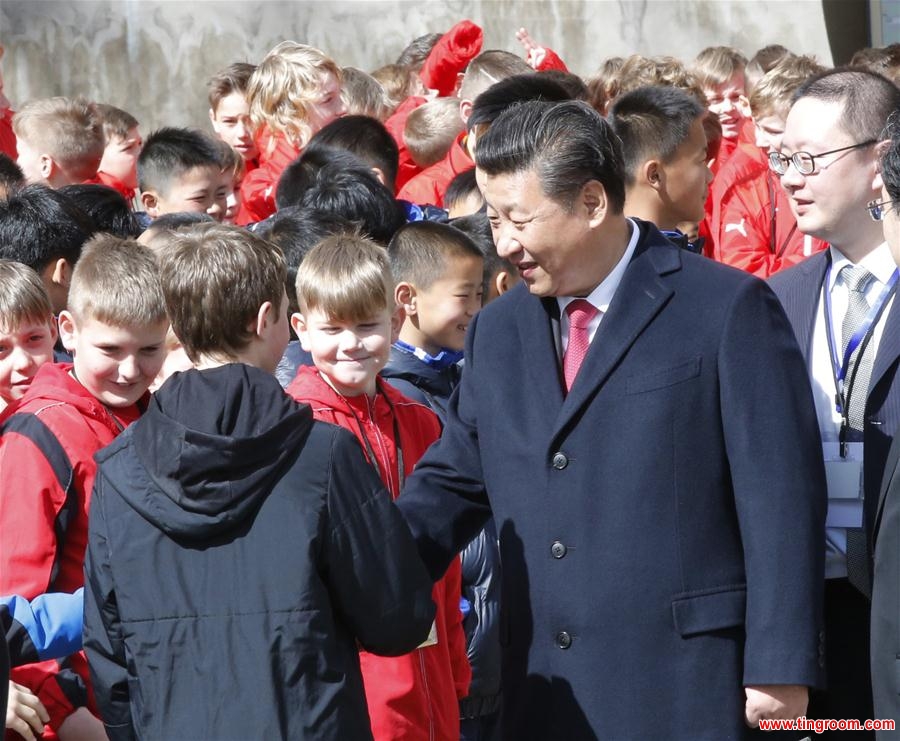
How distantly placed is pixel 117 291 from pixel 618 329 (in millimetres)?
1331

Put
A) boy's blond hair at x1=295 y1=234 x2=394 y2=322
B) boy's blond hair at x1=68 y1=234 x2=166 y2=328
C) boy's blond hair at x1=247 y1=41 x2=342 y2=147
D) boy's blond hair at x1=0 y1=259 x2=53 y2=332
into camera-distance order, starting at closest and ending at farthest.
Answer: boy's blond hair at x1=68 y1=234 x2=166 y2=328
boy's blond hair at x1=295 y1=234 x2=394 y2=322
boy's blond hair at x1=0 y1=259 x2=53 y2=332
boy's blond hair at x1=247 y1=41 x2=342 y2=147

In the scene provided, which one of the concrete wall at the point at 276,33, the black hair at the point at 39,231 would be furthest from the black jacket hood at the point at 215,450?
the concrete wall at the point at 276,33

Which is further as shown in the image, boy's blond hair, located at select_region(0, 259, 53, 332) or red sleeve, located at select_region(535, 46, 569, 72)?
red sleeve, located at select_region(535, 46, 569, 72)

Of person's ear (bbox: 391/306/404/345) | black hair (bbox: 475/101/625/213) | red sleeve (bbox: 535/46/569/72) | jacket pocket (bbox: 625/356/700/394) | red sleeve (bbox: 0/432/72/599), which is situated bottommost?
red sleeve (bbox: 0/432/72/599)

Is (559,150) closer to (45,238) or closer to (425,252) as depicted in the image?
(425,252)

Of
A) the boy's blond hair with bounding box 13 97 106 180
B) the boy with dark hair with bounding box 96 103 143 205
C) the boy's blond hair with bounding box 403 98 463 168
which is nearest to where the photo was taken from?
the boy's blond hair with bounding box 13 97 106 180

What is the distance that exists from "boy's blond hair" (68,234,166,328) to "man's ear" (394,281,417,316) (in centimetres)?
93

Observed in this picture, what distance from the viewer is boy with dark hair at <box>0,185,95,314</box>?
14.6 ft

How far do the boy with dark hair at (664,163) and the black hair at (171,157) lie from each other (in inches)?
Answer: 74.9

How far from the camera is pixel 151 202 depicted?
19.8 ft

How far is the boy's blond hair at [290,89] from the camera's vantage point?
6543 mm

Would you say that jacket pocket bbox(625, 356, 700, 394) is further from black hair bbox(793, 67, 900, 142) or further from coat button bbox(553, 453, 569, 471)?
black hair bbox(793, 67, 900, 142)

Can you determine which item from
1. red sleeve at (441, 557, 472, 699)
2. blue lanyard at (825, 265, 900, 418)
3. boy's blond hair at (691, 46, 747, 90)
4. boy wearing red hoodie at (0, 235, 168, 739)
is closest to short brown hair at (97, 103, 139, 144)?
boy's blond hair at (691, 46, 747, 90)

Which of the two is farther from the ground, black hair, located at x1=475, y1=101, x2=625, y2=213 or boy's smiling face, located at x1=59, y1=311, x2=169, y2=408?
black hair, located at x1=475, y1=101, x2=625, y2=213
